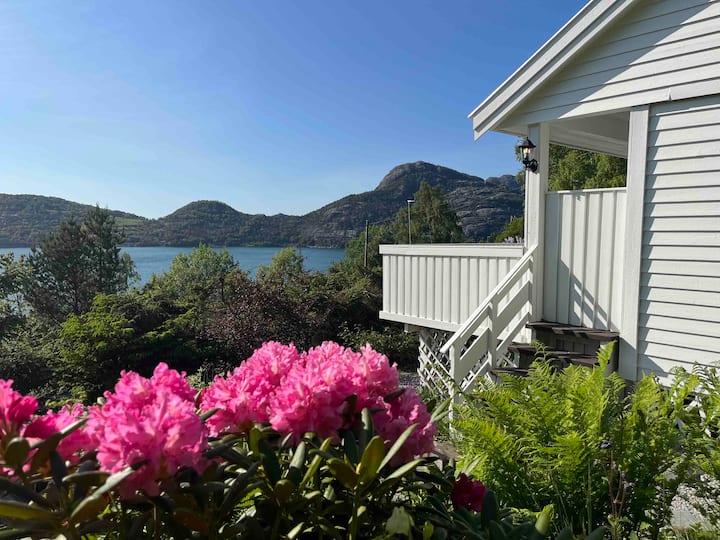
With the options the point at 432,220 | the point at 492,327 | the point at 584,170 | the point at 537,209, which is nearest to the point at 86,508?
the point at 492,327

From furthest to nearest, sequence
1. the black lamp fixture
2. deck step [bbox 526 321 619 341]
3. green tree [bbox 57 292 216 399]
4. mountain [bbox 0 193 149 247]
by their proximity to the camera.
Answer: mountain [bbox 0 193 149 247] < green tree [bbox 57 292 216 399] < the black lamp fixture < deck step [bbox 526 321 619 341]

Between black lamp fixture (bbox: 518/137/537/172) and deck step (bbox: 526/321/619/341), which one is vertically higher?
black lamp fixture (bbox: 518/137/537/172)

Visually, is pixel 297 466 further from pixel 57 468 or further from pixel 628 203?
pixel 628 203

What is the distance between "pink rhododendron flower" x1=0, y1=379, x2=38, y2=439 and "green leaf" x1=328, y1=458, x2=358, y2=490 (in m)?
0.59

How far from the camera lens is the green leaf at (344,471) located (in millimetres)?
864

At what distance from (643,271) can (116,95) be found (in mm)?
27306

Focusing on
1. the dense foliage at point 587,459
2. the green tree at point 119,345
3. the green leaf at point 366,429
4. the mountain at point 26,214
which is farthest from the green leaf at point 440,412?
the mountain at point 26,214

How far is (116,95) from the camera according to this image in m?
24.2

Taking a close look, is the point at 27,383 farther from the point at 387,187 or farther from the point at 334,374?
the point at 387,187

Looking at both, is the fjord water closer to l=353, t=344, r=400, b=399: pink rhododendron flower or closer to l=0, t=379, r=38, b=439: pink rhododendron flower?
l=353, t=344, r=400, b=399: pink rhododendron flower

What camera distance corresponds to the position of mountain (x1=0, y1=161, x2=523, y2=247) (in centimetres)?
4241

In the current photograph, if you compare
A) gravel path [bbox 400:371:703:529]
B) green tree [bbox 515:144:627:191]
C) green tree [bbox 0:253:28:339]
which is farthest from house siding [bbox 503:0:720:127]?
green tree [bbox 0:253:28:339]

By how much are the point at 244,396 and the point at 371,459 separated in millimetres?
350

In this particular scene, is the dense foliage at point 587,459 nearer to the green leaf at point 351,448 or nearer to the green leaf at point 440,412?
the green leaf at point 440,412
